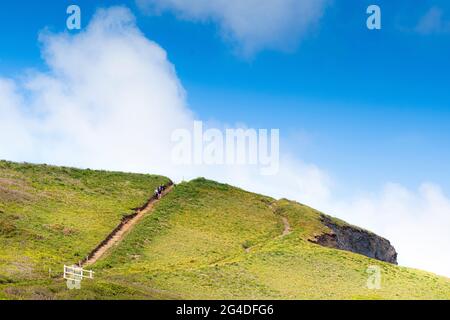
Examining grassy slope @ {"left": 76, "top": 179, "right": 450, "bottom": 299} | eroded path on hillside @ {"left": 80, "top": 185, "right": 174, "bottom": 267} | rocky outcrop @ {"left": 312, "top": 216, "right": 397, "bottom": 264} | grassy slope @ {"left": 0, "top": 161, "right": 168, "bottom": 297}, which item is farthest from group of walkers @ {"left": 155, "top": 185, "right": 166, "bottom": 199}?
rocky outcrop @ {"left": 312, "top": 216, "right": 397, "bottom": 264}

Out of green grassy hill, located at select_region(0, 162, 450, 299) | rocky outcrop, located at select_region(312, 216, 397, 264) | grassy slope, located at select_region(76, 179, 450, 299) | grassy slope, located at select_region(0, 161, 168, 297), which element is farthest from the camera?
rocky outcrop, located at select_region(312, 216, 397, 264)

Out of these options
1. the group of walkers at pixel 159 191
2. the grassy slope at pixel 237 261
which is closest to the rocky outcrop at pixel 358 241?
the grassy slope at pixel 237 261

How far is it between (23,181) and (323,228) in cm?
4118

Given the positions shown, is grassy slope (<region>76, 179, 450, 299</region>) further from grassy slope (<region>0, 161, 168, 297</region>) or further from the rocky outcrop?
grassy slope (<region>0, 161, 168, 297</region>)

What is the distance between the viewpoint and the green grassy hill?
50.7 m

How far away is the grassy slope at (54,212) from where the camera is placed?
5488cm

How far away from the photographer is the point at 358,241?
90125 mm

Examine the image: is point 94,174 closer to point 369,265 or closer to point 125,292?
point 369,265

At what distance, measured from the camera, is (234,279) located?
55.7 metres

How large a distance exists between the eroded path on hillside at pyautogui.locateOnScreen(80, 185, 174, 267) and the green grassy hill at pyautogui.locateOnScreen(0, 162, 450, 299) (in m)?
0.90

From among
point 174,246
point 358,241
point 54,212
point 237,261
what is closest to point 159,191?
point 54,212

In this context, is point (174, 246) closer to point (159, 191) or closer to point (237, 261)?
point (237, 261)

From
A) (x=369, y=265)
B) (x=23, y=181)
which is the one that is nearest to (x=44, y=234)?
(x=23, y=181)

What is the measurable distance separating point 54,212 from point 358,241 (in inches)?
1771
